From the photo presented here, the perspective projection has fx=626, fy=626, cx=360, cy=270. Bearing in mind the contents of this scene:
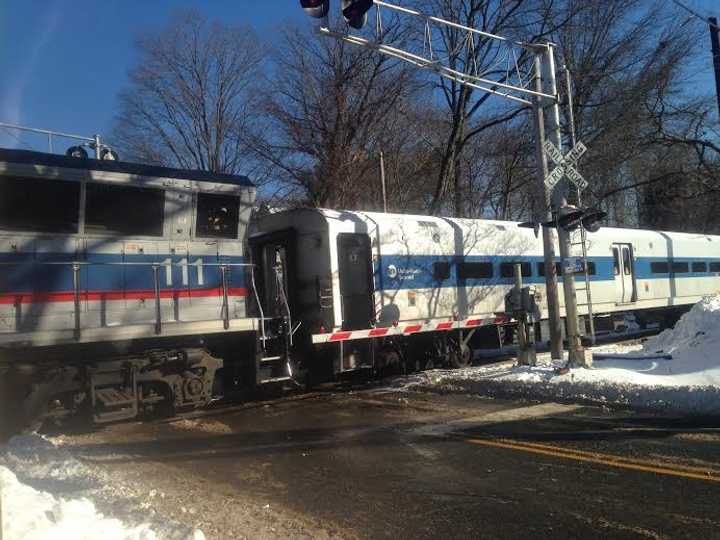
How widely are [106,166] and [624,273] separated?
631 inches

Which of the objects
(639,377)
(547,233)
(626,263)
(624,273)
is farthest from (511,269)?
(639,377)

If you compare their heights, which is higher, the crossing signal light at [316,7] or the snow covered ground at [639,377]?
the crossing signal light at [316,7]

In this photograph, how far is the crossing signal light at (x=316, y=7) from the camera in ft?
29.0

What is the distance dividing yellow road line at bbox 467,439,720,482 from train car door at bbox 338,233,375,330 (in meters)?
5.26

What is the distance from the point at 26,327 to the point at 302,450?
163 inches

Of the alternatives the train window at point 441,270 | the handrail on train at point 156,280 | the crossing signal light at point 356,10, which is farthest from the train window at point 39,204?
the train window at point 441,270

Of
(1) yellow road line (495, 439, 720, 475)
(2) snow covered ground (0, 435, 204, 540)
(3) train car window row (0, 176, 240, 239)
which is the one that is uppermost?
(3) train car window row (0, 176, 240, 239)

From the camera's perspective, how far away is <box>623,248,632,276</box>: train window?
1969 cm

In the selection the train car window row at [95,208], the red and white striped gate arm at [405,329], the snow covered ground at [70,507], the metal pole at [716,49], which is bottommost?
the snow covered ground at [70,507]

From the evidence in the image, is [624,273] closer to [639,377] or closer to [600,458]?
[639,377]

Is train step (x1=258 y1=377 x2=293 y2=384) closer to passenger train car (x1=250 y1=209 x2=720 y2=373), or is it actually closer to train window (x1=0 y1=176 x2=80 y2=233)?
passenger train car (x1=250 y1=209 x2=720 y2=373)

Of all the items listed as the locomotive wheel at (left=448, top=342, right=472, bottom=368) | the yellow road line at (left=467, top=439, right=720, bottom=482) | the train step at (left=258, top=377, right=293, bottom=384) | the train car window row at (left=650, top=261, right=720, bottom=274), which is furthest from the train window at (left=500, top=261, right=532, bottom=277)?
the yellow road line at (left=467, top=439, right=720, bottom=482)

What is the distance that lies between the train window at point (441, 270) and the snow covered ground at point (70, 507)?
30.4 ft

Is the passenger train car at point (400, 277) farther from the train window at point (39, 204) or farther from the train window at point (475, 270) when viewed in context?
A: the train window at point (39, 204)
